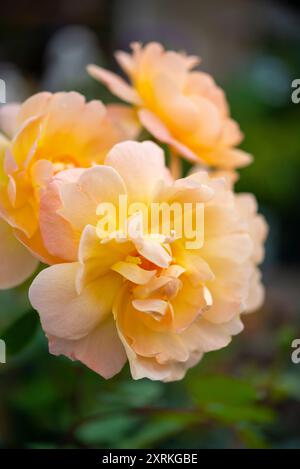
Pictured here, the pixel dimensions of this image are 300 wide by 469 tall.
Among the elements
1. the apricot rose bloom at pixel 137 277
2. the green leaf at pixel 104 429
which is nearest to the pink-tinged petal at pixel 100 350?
the apricot rose bloom at pixel 137 277

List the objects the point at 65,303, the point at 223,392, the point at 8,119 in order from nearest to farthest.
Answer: the point at 65,303 → the point at 8,119 → the point at 223,392

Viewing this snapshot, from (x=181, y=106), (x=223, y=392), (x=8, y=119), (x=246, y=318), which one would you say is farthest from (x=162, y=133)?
(x=246, y=318)

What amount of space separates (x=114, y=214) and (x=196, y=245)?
0.07 meters

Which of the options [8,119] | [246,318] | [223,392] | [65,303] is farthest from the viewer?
[246,318]

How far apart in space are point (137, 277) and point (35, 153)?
0.14 m

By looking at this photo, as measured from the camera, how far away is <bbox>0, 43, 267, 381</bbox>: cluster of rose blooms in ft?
1.71

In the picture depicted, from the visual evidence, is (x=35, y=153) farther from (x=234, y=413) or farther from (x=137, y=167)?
(x=234, y=413)

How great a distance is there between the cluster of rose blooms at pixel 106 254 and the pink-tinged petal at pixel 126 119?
0.05 meters

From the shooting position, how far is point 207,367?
1055mm

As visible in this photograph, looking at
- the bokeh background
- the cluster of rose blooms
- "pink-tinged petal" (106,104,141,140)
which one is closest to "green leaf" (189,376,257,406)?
the bokeh background

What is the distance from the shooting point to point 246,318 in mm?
1429

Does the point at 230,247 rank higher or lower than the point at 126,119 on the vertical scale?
lower
